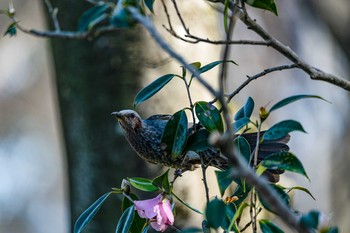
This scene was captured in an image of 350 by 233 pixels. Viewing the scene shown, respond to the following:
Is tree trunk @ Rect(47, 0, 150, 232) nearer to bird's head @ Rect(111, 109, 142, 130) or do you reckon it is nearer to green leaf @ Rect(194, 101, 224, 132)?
bird's head @ Rect(111, 109, 142, 130)

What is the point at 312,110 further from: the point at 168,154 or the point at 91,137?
the point at 168,154

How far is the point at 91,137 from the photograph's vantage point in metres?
2.40

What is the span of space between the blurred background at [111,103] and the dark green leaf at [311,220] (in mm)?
290

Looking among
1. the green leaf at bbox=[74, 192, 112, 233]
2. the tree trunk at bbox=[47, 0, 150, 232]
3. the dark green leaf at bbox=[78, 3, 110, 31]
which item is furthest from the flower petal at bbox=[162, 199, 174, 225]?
the tree trunk at bbox=[47, 0, 150, 232]

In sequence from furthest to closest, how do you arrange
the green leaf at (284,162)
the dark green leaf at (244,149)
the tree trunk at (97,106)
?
the tree trunk at (97,106), the dark green leaf at (244,149), the green leaf at (284,162)

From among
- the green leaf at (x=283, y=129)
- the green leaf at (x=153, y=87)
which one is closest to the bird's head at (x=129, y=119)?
the green leaf at (x=153, y=87)

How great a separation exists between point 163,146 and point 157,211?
0.16 m

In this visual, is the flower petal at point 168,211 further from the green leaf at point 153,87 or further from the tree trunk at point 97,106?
the tree trunk at point 97,106

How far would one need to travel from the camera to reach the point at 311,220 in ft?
2.52

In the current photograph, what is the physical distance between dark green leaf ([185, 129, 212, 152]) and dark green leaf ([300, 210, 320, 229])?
1.24ft

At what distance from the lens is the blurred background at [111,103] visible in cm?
236

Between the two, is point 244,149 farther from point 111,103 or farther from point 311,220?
point 111,103

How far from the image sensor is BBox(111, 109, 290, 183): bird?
1.25 m

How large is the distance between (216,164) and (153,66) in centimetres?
103
